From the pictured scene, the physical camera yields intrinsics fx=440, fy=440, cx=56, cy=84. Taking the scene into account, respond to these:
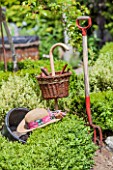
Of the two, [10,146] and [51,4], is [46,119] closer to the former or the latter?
[10,146]

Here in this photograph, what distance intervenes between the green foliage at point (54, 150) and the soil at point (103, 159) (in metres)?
0.27

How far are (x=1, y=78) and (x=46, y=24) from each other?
32.4ft

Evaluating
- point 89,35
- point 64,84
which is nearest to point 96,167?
point 64,84

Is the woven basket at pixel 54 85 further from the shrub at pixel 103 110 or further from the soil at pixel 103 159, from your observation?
the soil at pixel 103 159

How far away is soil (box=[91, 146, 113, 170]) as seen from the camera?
5297mm

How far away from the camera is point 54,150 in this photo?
181 inches

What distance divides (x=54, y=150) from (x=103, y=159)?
1095 millimetres

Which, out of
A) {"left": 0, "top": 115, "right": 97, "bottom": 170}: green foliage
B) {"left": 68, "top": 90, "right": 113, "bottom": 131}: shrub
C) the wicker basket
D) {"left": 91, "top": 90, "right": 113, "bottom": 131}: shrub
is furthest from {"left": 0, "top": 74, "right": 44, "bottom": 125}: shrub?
{"left": 0, "top": 115, "right": 97, "bottom": 170}: green foliage

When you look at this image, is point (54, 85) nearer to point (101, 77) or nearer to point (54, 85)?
point (54, 85)

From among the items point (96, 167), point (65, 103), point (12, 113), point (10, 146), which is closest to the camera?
point (10, 146)

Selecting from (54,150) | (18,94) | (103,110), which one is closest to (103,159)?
(103,110)

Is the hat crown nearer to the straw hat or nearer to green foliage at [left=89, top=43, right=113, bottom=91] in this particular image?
the straw hat

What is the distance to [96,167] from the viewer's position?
17.3ft

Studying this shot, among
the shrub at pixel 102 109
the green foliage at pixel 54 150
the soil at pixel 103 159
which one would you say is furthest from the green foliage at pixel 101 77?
the green foliage at pixel 54 150
